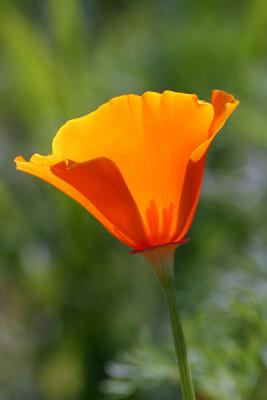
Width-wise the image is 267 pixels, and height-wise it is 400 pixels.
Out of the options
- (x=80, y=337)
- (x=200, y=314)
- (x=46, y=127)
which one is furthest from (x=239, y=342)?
(x=46, y=127)

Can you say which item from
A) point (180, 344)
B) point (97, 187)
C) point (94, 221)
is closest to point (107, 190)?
point (97, 187)

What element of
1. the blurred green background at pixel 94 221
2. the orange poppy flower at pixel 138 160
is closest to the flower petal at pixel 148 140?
the orange poppy flower at pixel 138 160

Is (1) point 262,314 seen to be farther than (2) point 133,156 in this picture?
Yes

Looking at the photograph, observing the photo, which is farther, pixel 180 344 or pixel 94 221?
pixel 94 221

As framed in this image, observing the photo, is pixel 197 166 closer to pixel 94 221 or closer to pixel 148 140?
pixel 148 140

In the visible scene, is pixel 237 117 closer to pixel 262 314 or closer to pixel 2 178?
pixel 2 178

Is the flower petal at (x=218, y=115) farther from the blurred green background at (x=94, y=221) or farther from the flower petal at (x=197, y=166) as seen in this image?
the blurred green background at (x=94, y=221)
